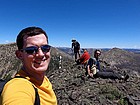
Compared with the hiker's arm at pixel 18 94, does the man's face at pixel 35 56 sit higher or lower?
higher

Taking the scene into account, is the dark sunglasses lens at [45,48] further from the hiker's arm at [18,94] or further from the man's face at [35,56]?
the hiker's arm at [18,94]

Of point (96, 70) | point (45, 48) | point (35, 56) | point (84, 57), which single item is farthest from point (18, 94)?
point (84, 57)

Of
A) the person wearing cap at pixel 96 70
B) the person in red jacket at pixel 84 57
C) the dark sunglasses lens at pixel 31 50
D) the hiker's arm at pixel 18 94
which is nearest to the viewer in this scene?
the hiker's arm at pixel 18 94

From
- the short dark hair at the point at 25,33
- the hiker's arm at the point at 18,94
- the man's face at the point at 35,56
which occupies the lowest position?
the hiker's arm at the point at 18,94

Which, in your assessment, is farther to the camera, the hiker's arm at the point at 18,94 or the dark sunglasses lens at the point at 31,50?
the dark sunglasses lens at the point at 31,50

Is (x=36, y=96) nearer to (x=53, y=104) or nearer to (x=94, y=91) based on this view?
(x=53, y=104)

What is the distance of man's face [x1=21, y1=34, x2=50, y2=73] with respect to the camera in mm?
2734

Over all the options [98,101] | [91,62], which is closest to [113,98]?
[98,101]

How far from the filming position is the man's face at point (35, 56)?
2734 millimetres

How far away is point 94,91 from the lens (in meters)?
18.0

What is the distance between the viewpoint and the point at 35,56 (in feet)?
9.23

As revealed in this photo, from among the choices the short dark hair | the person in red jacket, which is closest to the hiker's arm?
the short dark hair

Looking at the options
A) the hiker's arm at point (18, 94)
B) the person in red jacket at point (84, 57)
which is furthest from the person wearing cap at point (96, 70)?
the hiker's arm at point (18, 94)

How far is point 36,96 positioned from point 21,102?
33 centimetres
